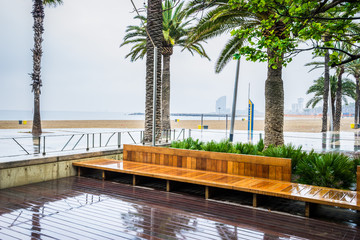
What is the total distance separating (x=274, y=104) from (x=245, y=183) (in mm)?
5365

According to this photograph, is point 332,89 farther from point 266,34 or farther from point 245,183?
point 245,183

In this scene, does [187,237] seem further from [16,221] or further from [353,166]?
[353,166]

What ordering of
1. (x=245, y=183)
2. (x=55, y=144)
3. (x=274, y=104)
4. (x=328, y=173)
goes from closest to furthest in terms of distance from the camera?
(x=245, y=183)
(x=328, y=173)
(x=274, y=104)
(x=55, y=144)

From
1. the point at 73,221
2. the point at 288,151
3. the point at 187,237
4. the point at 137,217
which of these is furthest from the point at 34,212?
the point at 288,151

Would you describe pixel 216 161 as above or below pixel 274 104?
below

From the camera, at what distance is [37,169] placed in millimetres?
7895

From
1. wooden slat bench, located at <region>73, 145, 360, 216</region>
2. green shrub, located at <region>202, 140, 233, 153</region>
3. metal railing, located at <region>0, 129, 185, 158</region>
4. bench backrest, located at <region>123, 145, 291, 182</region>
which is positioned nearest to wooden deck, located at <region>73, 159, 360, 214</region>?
wooden slat bench, located at <region>73, 145, 360, 216</region>

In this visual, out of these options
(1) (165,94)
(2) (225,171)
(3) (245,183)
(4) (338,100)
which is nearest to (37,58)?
(1) (165,94)

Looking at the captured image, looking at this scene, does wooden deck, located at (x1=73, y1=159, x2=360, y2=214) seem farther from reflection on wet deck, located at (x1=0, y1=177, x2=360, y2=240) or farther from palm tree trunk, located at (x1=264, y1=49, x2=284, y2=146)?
palm tree trunk, located at (x1=264, y1=49, x2=284, y2=146)

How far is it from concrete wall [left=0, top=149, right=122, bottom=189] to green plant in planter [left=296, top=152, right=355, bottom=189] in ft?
19.0

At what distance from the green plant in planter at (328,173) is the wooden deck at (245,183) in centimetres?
107

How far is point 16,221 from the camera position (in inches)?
202

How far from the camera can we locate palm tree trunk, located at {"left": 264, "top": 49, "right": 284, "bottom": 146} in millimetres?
11148

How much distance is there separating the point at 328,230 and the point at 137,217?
2.98 metres
